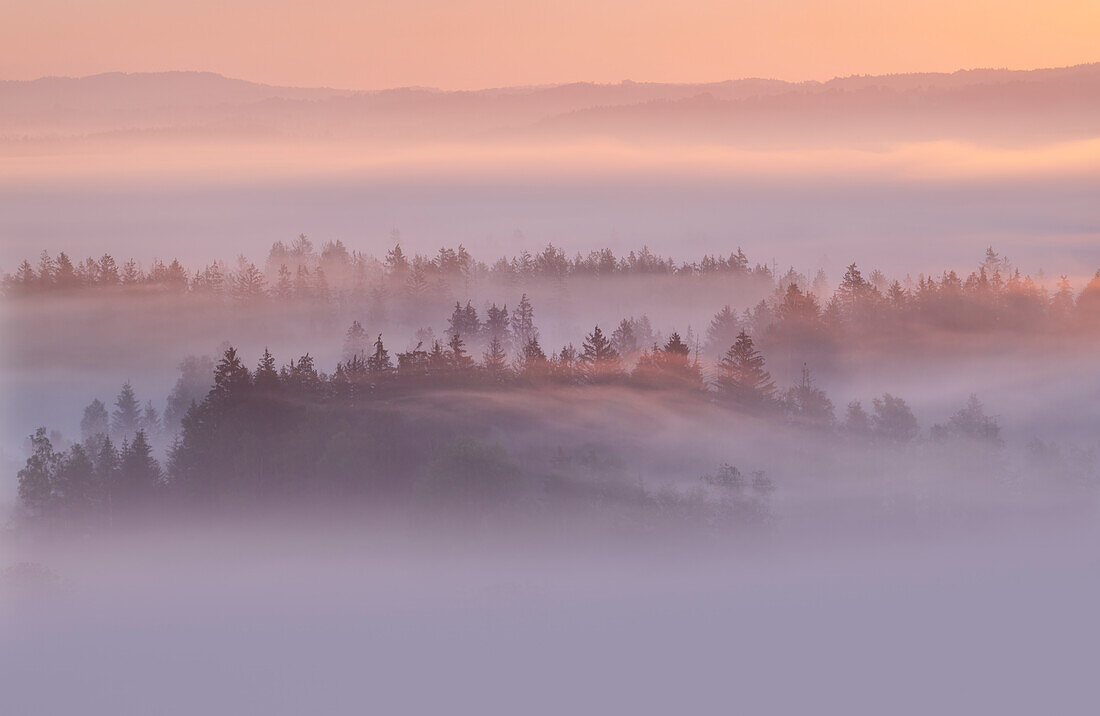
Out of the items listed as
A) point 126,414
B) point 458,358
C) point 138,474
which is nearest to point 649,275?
point 458,358

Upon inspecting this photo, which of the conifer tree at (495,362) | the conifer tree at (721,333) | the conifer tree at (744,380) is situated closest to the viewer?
the conifer tree at (495,362)

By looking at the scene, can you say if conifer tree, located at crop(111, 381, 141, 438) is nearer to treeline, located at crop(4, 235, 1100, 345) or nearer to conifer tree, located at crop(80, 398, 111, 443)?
conifer tree, located at crop(80, 398, 111, 443)

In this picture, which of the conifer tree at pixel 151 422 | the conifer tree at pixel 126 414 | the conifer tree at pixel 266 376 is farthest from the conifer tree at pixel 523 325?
the conifer tree at pixel 126 414

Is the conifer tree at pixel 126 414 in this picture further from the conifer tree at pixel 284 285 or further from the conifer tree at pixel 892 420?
the conifer tree at pixel 892 420

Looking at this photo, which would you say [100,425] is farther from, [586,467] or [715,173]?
[715,173]

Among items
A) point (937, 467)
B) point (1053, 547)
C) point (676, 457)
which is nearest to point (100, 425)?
point (676, 457)

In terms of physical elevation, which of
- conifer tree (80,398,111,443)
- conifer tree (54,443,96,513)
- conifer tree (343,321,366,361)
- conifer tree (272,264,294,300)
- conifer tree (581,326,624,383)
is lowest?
conifer tree (54,443,96,513)

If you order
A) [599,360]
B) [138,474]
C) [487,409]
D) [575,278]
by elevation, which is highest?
[575,278]

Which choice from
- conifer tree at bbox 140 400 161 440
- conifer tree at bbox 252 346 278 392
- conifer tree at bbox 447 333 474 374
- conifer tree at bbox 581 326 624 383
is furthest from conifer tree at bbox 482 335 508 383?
conifer tree at bbox 140 400 161 440

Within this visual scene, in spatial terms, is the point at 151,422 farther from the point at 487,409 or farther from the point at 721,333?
the point at 721,333

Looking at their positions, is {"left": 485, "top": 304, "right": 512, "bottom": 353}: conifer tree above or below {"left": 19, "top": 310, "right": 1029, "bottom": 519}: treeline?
above

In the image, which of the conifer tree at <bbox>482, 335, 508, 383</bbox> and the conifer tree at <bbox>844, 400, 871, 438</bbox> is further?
the conifer tree at <bbox>844, 400, 871, 438</bbox>

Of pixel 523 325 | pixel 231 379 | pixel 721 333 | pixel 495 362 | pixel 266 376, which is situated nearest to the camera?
pixel 266 376

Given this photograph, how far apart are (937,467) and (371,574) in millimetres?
36738
